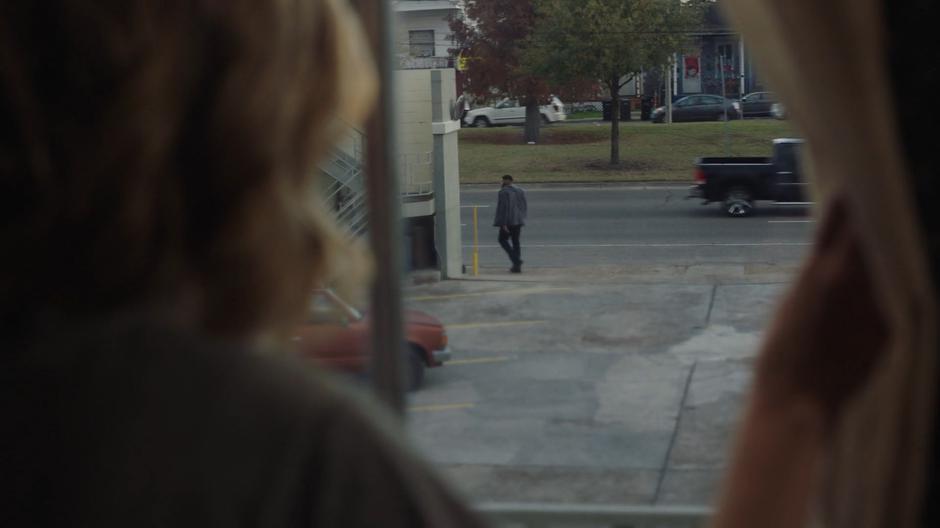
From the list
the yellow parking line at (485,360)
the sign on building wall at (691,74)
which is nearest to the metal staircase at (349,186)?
the sign on building wall at (691,74)

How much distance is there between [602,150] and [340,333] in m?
4.75

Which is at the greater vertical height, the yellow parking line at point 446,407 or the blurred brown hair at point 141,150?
the blurred brown hair at point 141,150

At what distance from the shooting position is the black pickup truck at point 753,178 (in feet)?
11.9

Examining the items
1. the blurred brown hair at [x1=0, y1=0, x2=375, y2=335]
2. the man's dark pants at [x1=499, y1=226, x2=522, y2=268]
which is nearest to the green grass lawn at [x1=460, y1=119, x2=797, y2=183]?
the man's dark pants at [x1=499, y1=226, x2=522, y2=268]

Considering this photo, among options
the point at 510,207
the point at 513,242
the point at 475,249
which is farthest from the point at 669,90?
the point at 510,207

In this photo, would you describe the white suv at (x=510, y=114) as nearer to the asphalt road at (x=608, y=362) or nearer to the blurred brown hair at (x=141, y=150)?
the asphalt road at (x=608, y=362)

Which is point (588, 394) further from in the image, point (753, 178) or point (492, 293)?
point (492, 293)

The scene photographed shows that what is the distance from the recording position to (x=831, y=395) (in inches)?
35.4

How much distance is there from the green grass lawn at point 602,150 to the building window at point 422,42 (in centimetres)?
105

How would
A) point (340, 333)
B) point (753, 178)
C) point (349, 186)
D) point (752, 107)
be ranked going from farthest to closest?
point (753, 178) < point (752, 107) < point (349, 186) < point (340, 333)

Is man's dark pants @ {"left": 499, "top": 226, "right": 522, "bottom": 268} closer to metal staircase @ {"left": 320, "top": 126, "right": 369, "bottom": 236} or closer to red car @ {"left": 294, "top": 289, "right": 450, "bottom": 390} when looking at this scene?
red car @ {"left": 294, "top": 289, "right": 450, "bottom": 390}

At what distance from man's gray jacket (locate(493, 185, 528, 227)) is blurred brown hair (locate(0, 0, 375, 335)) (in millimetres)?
8353

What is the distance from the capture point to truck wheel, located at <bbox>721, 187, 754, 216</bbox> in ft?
18.3

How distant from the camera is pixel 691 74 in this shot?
3.30 metres
